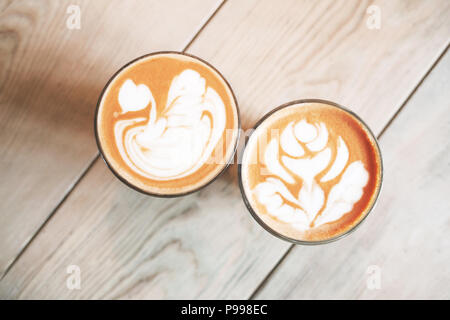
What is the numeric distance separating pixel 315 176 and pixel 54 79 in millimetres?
540

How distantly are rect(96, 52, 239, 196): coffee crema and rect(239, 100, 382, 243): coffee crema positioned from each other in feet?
0.20

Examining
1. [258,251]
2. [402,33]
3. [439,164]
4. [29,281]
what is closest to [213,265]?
[258,251]

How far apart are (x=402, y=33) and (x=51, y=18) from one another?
71cm

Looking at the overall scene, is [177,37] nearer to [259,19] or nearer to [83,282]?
[259,19]

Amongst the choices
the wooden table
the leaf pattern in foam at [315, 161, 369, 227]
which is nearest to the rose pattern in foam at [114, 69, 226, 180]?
the wooden table

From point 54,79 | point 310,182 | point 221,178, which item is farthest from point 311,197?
point 54,79

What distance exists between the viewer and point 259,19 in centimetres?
74

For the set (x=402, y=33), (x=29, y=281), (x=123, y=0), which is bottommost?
(x=29, y=281)

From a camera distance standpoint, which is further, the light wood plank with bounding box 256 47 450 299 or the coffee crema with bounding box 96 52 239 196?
the light wood plank with bounding box 256 47 450 299

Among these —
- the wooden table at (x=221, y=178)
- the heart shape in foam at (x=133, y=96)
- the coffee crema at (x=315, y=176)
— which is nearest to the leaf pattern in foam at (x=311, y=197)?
the coffee crema at (x=315, y=176)

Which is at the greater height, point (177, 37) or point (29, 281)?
point (177, 37)

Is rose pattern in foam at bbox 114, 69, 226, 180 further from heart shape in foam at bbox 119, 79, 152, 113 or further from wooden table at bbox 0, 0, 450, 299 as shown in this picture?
wooden table at bbox 0, 0, 450, 299

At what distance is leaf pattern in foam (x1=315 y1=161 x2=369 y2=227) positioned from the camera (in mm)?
629

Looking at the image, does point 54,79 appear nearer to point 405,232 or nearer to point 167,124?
point 167,124
